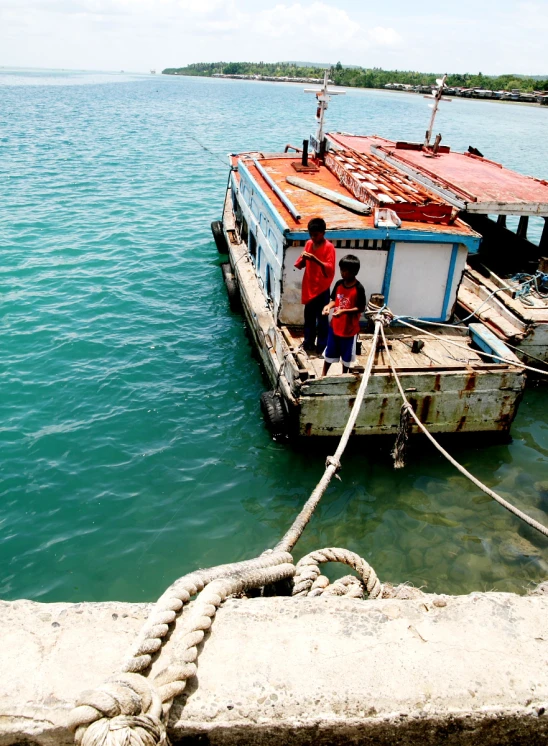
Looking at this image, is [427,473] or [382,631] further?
[427,473]

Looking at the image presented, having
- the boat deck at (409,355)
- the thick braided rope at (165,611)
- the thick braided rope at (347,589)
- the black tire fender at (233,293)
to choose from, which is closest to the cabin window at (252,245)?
the black tire fender at (233,293)

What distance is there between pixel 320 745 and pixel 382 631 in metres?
0.69

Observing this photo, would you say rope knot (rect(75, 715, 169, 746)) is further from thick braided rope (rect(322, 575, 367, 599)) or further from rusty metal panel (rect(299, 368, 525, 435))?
rusty metal panel (rect(299, 368, 525, 435))

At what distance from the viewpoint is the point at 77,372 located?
10.9m

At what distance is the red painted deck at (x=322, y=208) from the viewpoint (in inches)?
354

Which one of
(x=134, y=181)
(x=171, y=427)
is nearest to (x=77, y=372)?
(x=171, y=427)

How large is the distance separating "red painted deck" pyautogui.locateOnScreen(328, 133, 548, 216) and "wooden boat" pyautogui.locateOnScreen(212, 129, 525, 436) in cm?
120

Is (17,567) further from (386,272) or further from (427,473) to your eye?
(386,272)

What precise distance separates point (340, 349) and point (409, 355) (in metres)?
1.57

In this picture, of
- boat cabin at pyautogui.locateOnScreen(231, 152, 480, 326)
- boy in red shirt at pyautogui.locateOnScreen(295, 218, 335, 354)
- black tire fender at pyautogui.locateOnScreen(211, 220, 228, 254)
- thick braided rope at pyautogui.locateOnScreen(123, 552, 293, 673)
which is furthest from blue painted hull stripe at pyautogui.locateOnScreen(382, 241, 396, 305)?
black tire fender at pyautogui.locateOnScreen(211, 220, 228, 254)

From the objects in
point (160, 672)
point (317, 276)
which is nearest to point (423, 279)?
point (317, 276)

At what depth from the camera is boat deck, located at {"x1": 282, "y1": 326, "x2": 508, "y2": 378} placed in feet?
27.5

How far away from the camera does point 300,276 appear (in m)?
9.25

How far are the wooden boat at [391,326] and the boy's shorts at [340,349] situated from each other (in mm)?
234
